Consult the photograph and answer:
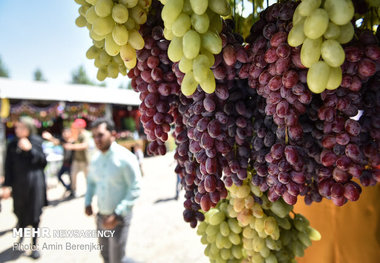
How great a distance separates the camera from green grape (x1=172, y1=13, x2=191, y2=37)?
1.65 ft

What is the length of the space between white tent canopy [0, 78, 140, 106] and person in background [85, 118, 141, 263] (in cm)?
381

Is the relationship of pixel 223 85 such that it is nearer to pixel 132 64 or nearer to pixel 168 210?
pixel 132 64

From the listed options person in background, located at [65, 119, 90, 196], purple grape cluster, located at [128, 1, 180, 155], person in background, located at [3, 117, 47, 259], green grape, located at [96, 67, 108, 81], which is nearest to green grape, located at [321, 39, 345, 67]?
purple grape cluster, located at [128, 1, 180, 155]

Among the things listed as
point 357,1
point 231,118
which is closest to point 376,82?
point 357,1

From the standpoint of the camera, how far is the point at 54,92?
7.99 metres

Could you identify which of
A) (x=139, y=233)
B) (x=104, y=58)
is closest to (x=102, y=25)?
(x=104, y=58)

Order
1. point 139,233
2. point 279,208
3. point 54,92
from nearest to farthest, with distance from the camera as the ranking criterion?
point 279,208, point 139,233, point 54,92

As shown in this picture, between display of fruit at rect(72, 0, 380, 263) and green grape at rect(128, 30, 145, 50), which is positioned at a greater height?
green grape at rect(128, 30, 145, 50)

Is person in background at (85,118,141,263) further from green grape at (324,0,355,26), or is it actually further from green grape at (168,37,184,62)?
green grape at (324,0,355,26)

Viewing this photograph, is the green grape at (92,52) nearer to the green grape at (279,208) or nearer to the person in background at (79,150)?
the green grape at (279,208)

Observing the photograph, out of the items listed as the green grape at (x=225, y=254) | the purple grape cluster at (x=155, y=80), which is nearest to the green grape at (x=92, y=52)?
the purple grape cluster at (x=155, y=80)

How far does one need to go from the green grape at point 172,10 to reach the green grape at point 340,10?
258 millimetres

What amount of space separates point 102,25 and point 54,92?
841 cm

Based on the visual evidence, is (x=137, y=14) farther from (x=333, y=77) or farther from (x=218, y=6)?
(x=333, y=77)
